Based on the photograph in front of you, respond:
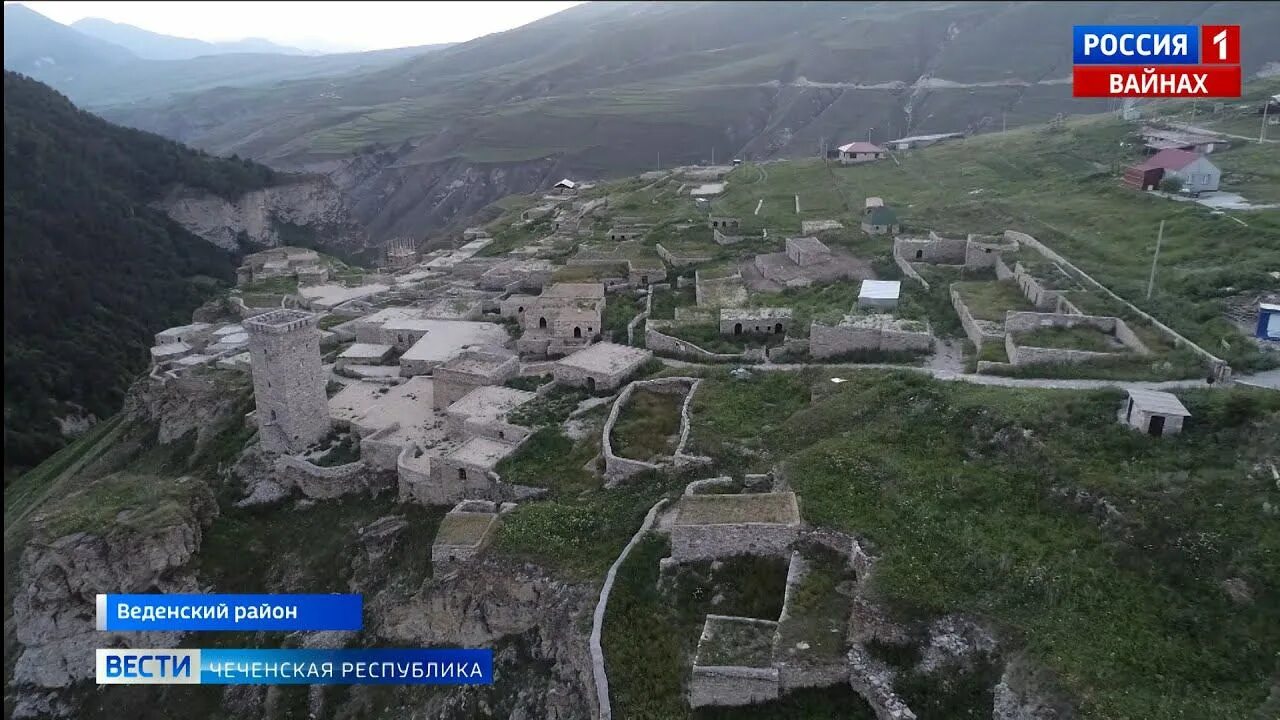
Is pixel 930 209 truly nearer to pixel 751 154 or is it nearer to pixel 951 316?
pixel 951 316

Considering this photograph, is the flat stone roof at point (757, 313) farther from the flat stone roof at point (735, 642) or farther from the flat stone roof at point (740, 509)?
the flat stone roof at point (735, 642)

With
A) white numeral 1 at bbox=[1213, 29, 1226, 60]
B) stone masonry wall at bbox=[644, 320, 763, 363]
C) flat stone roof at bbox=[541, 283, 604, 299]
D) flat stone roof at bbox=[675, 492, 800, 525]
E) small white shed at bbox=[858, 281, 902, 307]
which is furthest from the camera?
white numeral 1 at bbox=[1213, 29, 1226, 60]

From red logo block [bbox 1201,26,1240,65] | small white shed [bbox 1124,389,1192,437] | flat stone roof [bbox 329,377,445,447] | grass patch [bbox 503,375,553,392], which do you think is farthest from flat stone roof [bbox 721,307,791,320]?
red logo block [bbox 1201,26,1240,65]

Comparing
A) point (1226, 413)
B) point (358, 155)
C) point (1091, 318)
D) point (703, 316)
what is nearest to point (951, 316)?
point (1091, 318)

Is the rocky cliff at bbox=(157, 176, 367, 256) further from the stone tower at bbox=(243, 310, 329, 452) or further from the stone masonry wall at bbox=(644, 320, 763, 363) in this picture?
the stone masonry wall at bbox=(644, 320, 763, 363)

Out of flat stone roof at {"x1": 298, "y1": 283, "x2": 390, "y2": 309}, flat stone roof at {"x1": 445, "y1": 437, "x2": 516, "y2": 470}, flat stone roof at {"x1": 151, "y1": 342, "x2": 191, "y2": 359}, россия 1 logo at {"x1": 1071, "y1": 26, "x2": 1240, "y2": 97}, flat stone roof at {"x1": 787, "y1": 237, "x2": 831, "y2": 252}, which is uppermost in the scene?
россия 1 logo at {"x1": 1071, "y1": 26, "x2": 1240, "y2": 97}

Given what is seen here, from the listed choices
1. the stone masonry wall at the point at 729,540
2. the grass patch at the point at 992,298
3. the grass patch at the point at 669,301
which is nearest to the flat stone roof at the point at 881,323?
the grass patch at the point at 992,298
